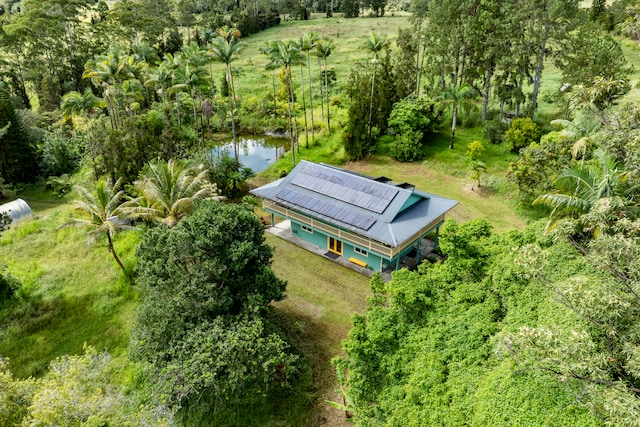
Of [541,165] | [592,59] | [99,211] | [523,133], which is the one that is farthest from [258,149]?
[592,59]

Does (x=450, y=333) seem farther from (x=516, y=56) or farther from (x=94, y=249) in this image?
(x=516, y=56)

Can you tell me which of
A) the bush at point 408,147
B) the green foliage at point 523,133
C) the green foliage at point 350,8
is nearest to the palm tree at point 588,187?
the green foliage at point 523,133

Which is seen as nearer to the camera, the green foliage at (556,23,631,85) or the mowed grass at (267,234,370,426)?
the mowed grass at (267,234,370,426)

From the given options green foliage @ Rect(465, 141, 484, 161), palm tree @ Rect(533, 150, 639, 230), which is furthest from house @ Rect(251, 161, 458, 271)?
green foliage @ Rect(465, 141, 484, 161)

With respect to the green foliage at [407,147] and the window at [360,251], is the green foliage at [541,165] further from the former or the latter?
the window at [360,251]

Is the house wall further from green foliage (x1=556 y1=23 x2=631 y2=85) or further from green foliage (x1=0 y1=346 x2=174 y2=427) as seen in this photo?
green foliage (x1=556 y1=23 x2=631 y2=85)

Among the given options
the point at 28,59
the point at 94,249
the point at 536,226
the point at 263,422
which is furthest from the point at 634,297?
the point at 28,59

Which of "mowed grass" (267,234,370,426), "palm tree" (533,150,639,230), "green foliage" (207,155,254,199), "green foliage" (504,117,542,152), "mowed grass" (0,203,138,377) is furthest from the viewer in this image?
"green foliage" (504,117,542,152)
